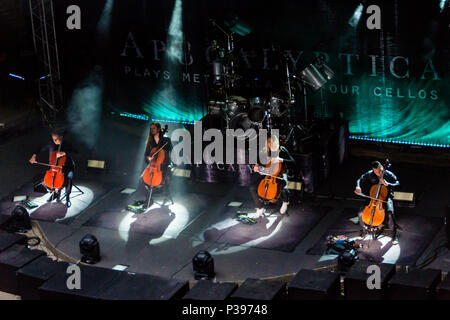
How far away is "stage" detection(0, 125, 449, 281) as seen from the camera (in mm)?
10727

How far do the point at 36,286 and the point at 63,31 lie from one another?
21.2ft

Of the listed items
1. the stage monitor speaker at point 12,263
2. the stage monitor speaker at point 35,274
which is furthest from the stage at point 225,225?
the stage monitor speaker at point 35,274

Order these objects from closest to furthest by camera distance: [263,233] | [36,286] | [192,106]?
[36,286] → [263,233] → [192,106]

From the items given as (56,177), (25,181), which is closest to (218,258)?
(56,177)

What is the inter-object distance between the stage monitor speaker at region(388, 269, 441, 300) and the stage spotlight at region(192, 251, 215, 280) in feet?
7.38

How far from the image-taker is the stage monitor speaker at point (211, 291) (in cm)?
884

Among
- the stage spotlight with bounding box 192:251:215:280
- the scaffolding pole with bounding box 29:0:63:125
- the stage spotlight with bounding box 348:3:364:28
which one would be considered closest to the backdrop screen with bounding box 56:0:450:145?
the stage spotlight with bounding box 348:3:364:28

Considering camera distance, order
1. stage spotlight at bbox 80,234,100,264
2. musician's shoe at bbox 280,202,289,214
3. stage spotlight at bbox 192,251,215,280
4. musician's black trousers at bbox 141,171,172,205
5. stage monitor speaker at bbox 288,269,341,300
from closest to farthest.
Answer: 1. stage monitor speaker at bbox 288,269,341,300
2. stage spotlight at bbox 192,251,215,280
3. stage spotlight at bbox 80,234,100,264
4. musician's shoe at bbox 280,202,289,214
5. musician's black trousers at bbox 141,171,172,205

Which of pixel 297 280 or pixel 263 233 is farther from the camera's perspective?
pixel 263 233

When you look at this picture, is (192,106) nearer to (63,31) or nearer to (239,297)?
(63,31)

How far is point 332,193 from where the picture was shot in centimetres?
1238

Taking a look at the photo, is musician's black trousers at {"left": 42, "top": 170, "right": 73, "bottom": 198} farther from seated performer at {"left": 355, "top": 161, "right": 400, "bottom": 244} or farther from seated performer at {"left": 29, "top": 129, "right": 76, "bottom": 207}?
seated performer at {"left": 355, "top": 161, "right": 400, "bottom": 244}

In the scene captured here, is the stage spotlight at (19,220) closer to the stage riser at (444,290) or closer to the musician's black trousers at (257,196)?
the musician's black trousers at (257,196)

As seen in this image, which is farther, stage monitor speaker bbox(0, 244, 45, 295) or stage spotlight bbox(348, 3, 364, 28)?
stage spotlight bbox(348, 3, 364, 28)
